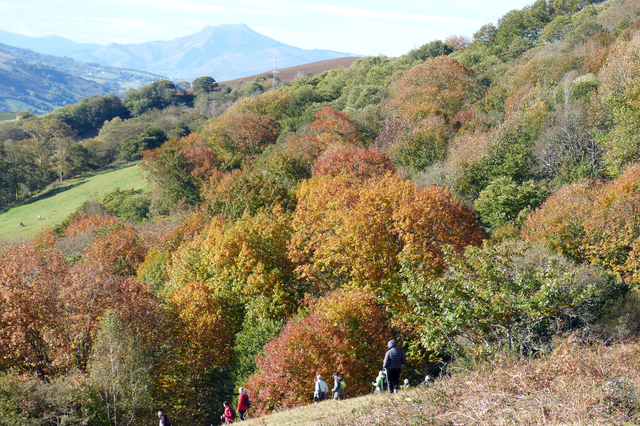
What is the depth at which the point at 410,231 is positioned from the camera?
26.9 metres

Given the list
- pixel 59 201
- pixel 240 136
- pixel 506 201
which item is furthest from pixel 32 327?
pixel 59 201

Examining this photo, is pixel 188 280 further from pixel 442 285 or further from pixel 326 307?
pixel 442 285

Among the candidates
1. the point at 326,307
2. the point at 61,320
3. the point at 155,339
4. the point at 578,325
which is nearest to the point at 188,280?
the point at 155,339

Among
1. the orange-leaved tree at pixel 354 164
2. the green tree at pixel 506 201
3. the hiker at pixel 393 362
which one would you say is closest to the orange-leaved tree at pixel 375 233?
the green tree at pixel 506 201

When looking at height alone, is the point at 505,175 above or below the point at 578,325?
above

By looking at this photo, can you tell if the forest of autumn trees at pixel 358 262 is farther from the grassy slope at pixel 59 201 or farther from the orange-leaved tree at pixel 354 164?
the grassy slope at pixel 59 201

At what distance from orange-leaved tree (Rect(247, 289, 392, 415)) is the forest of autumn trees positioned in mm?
97

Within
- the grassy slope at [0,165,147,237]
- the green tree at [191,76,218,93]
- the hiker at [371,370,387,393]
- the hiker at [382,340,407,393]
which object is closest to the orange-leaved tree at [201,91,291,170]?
the grassy slope at [0,165,147,237]

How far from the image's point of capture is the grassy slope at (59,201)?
6639 cm

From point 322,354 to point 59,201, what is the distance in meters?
74.2

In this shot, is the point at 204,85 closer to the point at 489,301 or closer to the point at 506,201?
the point at 506,201

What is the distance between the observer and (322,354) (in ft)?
65.2

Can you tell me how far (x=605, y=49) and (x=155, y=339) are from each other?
5884 centimetres

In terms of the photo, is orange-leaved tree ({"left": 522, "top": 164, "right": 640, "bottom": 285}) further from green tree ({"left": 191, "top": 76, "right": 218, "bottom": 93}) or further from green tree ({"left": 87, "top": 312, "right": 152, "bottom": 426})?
green tree ({"left": 191, "top": 76, "right": 218, "bottom": 93})
